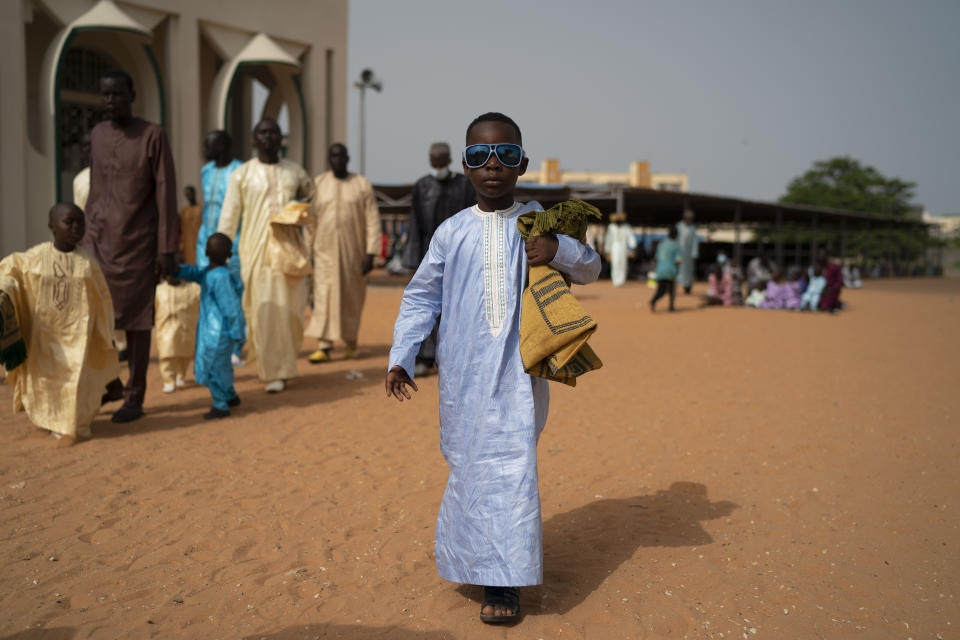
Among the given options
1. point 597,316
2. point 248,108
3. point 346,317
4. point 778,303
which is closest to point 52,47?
point 248,108

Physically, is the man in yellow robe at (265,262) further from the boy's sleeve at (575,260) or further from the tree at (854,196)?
the tree at (854,196)

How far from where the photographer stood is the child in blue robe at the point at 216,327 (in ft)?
17.8

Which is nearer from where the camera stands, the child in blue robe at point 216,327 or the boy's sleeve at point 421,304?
the boy's sleeve at point 421,304

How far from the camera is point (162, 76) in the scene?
1358 cm

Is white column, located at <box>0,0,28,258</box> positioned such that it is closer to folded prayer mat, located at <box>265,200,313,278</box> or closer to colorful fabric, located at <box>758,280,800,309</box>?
folded prayer mat, located at <box>265,200,313,278</box>

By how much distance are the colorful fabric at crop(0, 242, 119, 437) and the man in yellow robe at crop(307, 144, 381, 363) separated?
3071mm

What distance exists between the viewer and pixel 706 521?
3.70 metres

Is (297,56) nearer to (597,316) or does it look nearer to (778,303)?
(597,316)

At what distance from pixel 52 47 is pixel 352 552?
11391 millimetres

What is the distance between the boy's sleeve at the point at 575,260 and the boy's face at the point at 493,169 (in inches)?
11.0

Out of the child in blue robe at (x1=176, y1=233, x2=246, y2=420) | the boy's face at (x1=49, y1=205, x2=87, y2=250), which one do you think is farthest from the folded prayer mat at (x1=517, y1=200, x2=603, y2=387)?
the child in blue robe at (x1=176, y1=233, x2=246, y2=420)

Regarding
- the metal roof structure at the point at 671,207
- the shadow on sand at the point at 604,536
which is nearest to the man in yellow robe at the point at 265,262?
the shadow on sand at the point at 604,536

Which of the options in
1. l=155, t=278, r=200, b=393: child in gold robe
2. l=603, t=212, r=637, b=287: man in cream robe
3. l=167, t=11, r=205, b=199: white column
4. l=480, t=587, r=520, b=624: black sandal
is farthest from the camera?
l=603, t=212, r=637, b=287: man in cream robe

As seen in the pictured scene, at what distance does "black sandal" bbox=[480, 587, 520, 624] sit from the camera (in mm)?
2641
